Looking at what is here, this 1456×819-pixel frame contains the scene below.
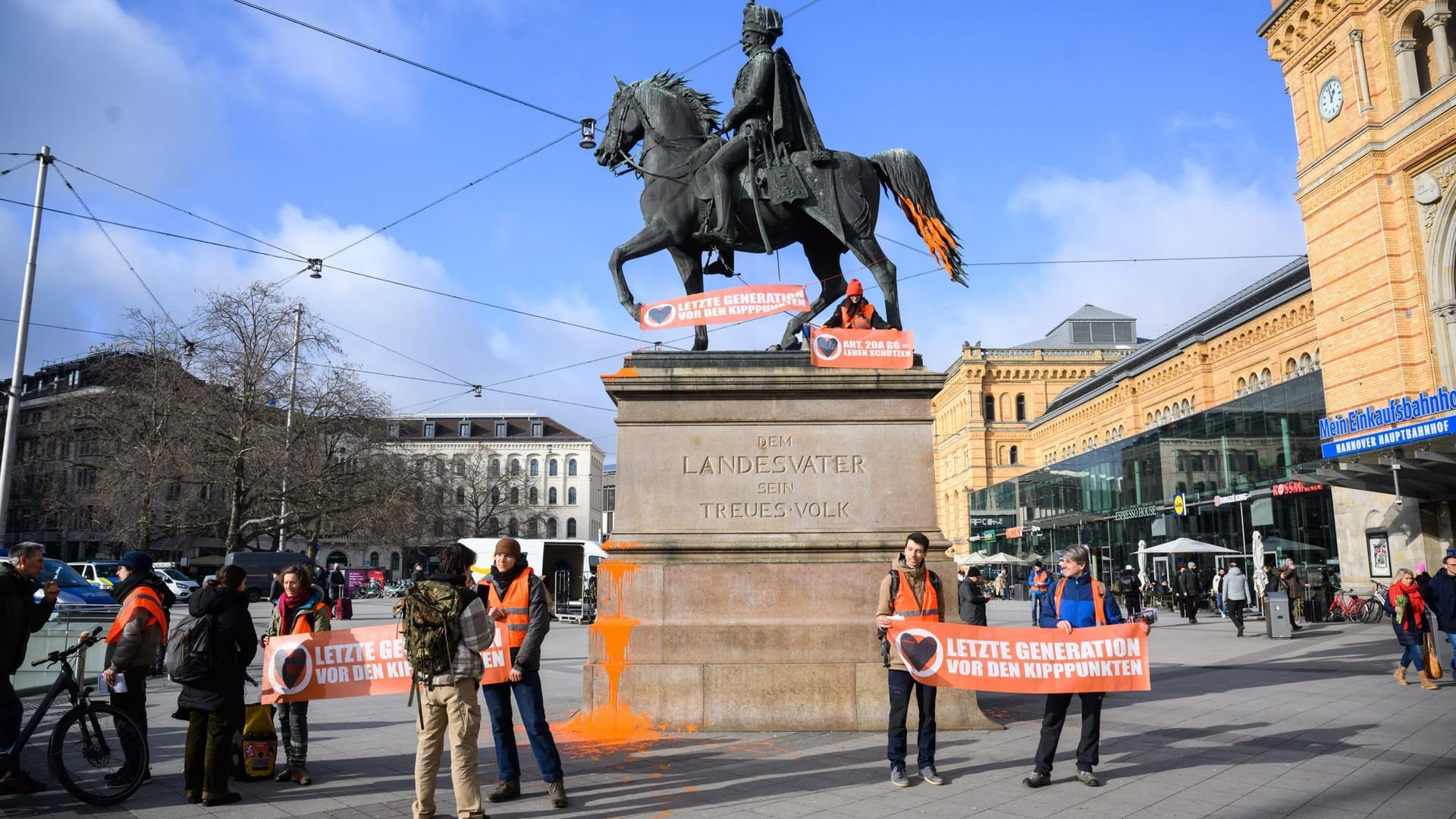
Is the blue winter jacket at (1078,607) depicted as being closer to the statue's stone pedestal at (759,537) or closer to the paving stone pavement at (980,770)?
the paving stone pavement at (980,770)

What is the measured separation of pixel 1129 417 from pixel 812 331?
54.9 meters

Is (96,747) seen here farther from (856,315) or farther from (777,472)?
(856,315)

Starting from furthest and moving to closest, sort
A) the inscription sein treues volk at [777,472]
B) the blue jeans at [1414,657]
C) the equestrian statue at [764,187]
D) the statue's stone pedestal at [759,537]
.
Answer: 1. the blue jeans at [1414,657]
2. the equestrian statue at [764,187]
3. the inscription sein treues volk at [777,472]
4. the statue's stone pedestal at [759,537]

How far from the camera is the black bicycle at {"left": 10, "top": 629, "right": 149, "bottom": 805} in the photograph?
6523 millimetres

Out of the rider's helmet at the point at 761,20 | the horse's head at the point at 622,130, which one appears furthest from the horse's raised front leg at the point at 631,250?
the rider's helmet at the point at 761,20

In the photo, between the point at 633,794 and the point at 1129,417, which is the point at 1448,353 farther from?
the point at 1129,417

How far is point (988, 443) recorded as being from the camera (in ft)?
267

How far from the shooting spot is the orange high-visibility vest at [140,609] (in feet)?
22.5

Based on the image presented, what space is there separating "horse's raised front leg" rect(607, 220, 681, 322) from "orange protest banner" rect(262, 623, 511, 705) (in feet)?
15.0

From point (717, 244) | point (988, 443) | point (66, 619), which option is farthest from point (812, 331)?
point (988, 443)

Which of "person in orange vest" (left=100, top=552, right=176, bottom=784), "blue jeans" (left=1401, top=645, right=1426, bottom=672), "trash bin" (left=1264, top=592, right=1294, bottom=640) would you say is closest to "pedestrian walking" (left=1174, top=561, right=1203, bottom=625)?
"trash bin" (left=1264, top=592, right=1294, bottom=640)

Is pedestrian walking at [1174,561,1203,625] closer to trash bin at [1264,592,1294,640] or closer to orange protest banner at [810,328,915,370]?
trash bin at [1264,592,1294,640]

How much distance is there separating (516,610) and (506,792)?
1194 mm

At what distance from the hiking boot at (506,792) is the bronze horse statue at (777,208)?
17.3ft
